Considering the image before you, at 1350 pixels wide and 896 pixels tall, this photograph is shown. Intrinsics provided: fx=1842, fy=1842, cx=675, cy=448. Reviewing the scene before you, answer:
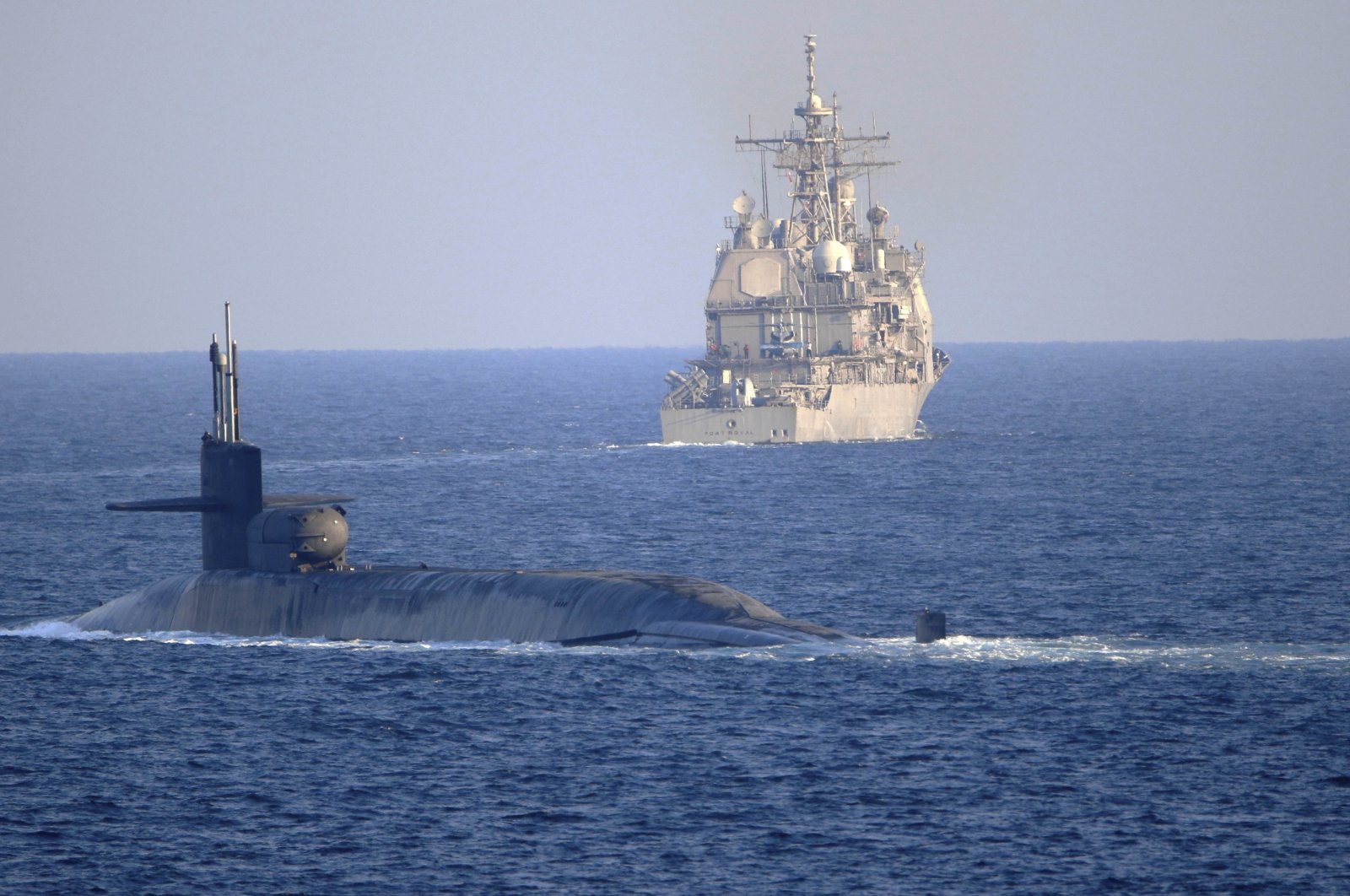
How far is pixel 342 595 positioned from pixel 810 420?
226ft

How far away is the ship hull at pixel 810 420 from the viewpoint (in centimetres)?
10869

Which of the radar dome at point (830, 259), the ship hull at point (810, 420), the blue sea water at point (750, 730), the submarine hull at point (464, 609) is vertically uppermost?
the radar dome at point (830, 259)

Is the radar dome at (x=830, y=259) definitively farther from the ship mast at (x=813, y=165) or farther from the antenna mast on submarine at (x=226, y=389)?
the antenna mast on submarine at (x=226, y=389)

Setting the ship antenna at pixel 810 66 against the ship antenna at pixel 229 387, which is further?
the ship antenna at pixel 810 66

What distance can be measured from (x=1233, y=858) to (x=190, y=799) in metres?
16.3

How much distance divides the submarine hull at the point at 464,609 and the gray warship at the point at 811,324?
6654 cm

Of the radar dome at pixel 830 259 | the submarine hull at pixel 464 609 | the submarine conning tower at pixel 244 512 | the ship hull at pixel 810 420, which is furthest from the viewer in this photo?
the radar dome at pixel 830 259

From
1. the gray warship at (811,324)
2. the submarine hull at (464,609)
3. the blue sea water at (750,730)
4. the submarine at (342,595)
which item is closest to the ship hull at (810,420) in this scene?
the gray warship at (811,324)

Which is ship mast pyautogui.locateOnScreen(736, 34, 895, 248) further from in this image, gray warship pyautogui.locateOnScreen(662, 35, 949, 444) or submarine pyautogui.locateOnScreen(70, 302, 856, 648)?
submarine pyautogui.locateOnScreen(70, 302, 856, 648)

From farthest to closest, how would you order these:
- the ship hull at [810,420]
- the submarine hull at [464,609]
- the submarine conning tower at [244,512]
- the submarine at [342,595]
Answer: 1. the ship hull at [810,420]
2. the submarine conning tower at [244,512]
3. the submarine at [342,595]
4. the submarine hull at [464,609]

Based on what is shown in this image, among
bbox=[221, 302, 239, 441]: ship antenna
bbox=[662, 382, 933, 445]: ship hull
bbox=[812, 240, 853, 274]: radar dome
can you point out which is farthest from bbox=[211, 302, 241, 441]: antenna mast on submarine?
bbox=[812, 240, 853, 274]: radar dome

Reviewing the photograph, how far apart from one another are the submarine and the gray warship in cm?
6636

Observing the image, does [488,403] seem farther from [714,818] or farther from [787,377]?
[714,818]

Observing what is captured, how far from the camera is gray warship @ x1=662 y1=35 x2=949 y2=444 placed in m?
110
